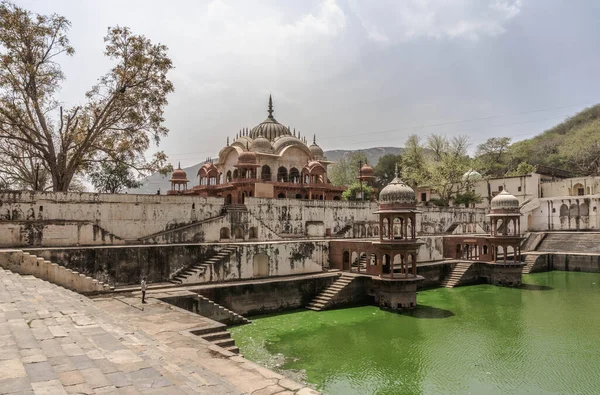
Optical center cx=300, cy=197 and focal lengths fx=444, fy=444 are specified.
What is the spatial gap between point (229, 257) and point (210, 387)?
12175 mm

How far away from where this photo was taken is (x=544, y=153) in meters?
53.5

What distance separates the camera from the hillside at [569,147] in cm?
4578

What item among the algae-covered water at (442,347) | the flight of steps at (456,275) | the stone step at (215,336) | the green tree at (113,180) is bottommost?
the algae-covered water at (442,347)

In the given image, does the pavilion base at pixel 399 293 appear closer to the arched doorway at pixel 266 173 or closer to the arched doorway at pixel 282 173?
the arched doorway at pixel 266 173

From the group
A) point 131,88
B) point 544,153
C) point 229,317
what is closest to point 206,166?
point 131,88

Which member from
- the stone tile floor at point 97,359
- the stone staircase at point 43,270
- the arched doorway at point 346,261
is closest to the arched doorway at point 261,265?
the arched doorway at point 346,261

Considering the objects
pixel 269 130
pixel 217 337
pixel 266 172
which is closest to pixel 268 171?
pixel 266 172

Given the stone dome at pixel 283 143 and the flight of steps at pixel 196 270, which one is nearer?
the flight of steps at pixel 196 270

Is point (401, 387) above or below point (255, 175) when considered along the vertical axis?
below

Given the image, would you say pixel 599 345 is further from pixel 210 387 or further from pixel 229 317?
pixel 210 387

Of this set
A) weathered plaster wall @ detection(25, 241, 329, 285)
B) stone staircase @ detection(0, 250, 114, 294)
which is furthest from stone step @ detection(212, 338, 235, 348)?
weathered plaster wall @ detection(25, 241, 329, 285)

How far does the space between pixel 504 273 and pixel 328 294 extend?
1109cm

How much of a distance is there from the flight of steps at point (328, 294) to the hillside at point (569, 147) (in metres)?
36.8

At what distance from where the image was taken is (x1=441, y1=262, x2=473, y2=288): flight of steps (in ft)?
75.1
